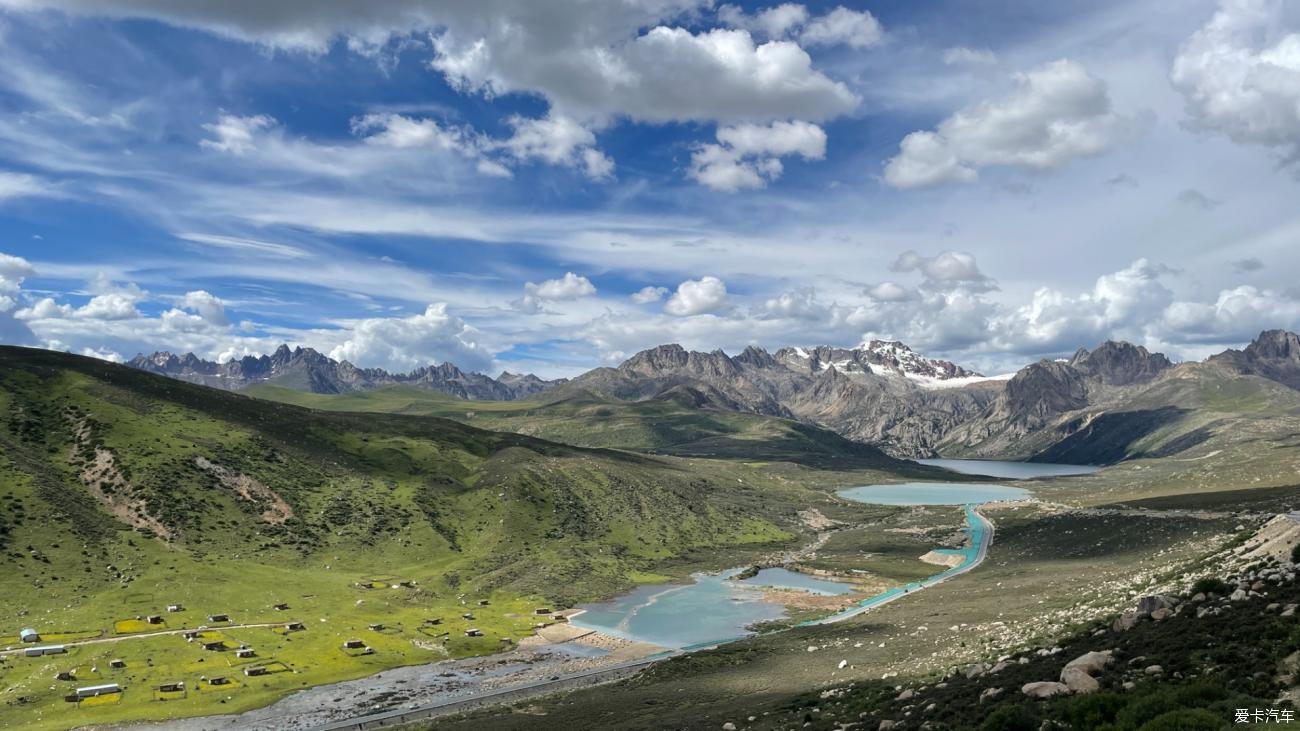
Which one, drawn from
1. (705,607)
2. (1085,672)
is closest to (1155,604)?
(1085,672)

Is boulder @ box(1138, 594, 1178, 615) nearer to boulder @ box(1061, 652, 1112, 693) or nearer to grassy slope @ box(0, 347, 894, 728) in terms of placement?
boulder @ box(1061, 652, 1112, 693)

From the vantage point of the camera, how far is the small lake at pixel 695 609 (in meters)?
126

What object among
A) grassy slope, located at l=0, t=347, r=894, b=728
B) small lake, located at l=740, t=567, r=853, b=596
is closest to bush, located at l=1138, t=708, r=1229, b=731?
grassy slope, located at l=0, t=347, r=894, b=728

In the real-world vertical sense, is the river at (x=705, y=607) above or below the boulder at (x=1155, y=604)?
below

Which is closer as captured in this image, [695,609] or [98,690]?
[98,690]

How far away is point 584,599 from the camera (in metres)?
155

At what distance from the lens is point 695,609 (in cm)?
14625

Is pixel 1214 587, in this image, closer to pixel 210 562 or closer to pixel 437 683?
pixel 437 683

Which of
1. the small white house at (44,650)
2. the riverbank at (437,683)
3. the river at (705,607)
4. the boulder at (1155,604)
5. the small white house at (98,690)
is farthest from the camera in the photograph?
the river at (705,607)

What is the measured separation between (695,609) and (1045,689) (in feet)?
375

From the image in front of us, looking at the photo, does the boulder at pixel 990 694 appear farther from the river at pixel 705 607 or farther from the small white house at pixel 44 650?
the small white house at pixel 44 650

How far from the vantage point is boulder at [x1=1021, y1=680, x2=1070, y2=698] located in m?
36.5

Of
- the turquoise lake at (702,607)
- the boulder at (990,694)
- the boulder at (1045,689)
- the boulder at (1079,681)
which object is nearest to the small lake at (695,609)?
the turquoise lake at (702,607)

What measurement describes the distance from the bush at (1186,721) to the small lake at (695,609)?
322ft
